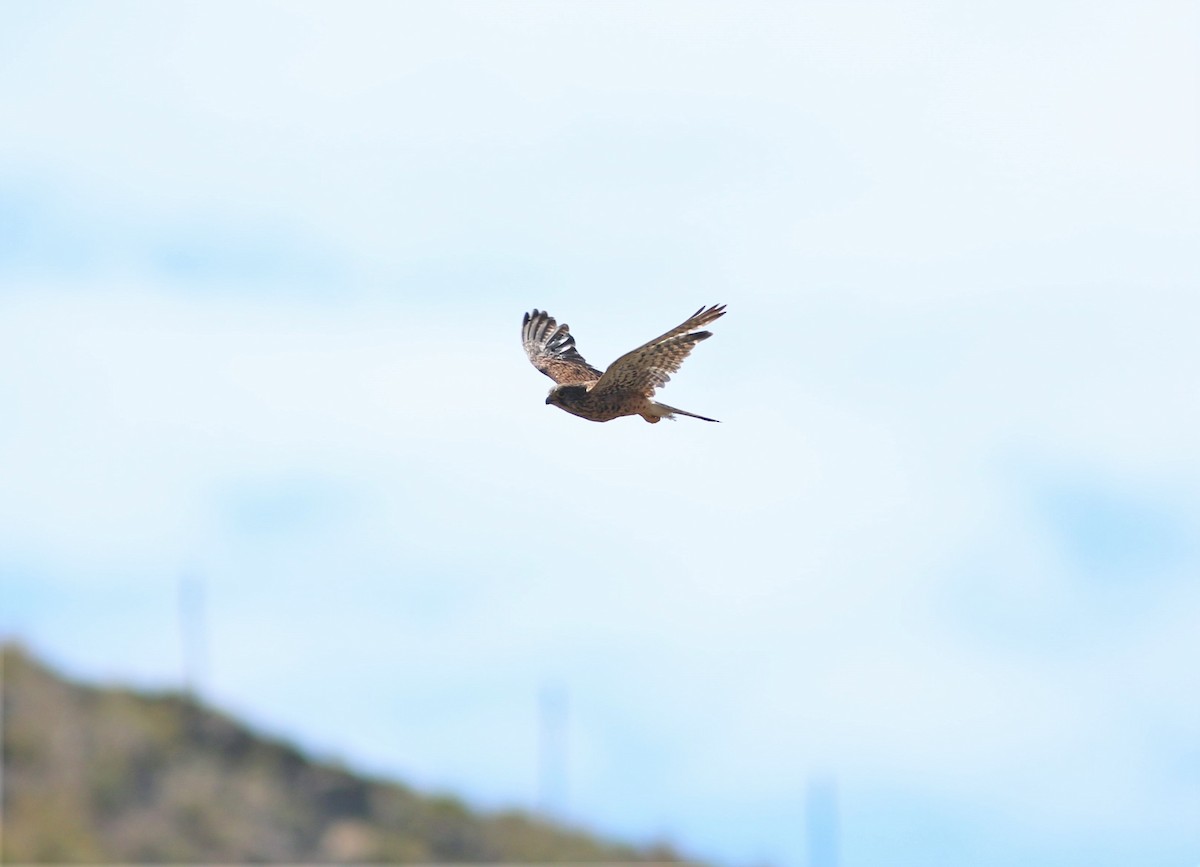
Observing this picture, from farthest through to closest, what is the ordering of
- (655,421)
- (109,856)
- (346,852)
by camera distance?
1. (346,852)
2. (109,856)
3. (655,421)

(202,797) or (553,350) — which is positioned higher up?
(202,797)

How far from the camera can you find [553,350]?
1691cm

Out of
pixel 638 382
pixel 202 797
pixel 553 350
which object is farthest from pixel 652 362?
pixel 202 797

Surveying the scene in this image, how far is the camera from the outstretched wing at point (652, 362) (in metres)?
12.5

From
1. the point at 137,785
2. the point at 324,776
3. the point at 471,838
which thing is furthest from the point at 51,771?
the point at 471,838

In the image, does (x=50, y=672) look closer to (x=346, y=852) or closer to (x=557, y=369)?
(x=346, y=852)

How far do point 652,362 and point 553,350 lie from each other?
420 cm

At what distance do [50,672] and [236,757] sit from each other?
6223 mm

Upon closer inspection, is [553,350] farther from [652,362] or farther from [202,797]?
[202,797]

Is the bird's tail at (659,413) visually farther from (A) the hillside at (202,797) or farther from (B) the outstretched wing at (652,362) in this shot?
(A) the hillside at (202,797)

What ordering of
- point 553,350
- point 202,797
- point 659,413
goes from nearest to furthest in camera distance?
point 659,413 → point 553,350 → point 202,797

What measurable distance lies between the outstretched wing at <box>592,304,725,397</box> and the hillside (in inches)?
1812

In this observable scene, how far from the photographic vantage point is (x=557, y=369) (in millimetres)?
15797

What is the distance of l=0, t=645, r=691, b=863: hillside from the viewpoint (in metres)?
58.4
